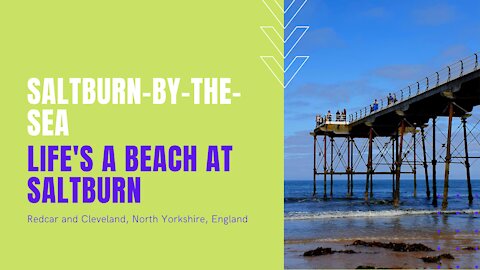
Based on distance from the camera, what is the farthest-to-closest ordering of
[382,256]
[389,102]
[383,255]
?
[389,102], [383,255], [382,256]

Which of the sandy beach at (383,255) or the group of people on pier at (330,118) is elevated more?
the group of people on pier at (330,118)

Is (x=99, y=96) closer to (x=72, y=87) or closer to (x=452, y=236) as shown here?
(x=72, y=87)

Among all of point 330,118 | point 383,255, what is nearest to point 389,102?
point 330,118

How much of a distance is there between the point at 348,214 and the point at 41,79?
19344mm

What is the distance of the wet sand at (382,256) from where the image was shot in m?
10.8

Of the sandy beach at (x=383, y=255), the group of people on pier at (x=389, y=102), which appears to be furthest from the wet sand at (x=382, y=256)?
the group of people on pier at (x=389, y=102)

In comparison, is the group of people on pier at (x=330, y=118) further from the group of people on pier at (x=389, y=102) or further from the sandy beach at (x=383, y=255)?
the sandy beach at (x=383, y=255)

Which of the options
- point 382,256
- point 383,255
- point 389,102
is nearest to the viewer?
point 382,256

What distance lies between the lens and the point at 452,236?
15.7 metres

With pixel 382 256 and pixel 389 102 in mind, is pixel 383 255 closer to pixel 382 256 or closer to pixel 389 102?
pixel 382 256

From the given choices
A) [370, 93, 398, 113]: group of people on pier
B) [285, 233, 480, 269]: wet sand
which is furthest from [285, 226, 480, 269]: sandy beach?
[370, 93, 398, 113]: group of people on pier

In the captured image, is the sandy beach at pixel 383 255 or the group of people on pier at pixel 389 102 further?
the group of people on pier at pixel 389 102

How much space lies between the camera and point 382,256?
12.0 metres

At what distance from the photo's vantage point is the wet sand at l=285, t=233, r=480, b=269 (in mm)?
10828
